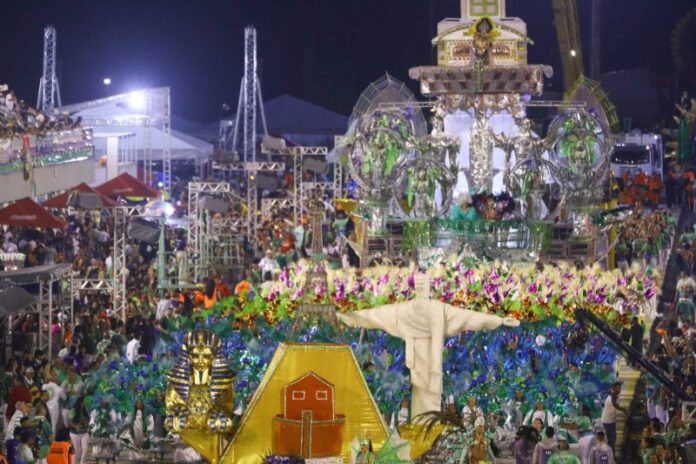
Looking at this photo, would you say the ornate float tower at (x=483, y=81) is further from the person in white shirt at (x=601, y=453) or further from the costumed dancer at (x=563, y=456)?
the costumed dancer at (x=563, y=456)

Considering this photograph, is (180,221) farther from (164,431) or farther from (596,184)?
(164,431)

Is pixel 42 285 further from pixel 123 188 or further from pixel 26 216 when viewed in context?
pixel 123 188

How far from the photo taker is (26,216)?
3312cm

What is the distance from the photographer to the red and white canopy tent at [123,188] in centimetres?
4353

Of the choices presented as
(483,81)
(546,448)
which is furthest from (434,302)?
(483,81)

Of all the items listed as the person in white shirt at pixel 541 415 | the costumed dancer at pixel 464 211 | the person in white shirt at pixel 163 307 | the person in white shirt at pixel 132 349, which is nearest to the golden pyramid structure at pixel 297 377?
the person in white shirt at pixel 541 415

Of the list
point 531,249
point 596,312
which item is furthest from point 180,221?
point 596,312

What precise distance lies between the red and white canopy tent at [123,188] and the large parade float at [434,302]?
521cm

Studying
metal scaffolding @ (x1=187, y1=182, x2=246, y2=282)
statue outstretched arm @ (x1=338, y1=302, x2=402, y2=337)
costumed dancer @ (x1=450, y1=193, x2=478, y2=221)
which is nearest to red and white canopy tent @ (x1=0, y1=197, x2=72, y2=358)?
costumed dancer @ (x1=450, y1=193, x2=478, y2=221)

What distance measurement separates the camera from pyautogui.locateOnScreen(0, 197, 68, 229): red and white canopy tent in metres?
33.0

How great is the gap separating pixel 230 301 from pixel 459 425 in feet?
27.5

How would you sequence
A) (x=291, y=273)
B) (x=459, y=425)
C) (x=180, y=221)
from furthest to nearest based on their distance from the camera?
(x=180, y=221) < (x=291, y=273) < (x=459, y=425)

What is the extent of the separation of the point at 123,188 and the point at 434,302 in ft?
79.4

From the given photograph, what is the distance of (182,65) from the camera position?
255 ft
